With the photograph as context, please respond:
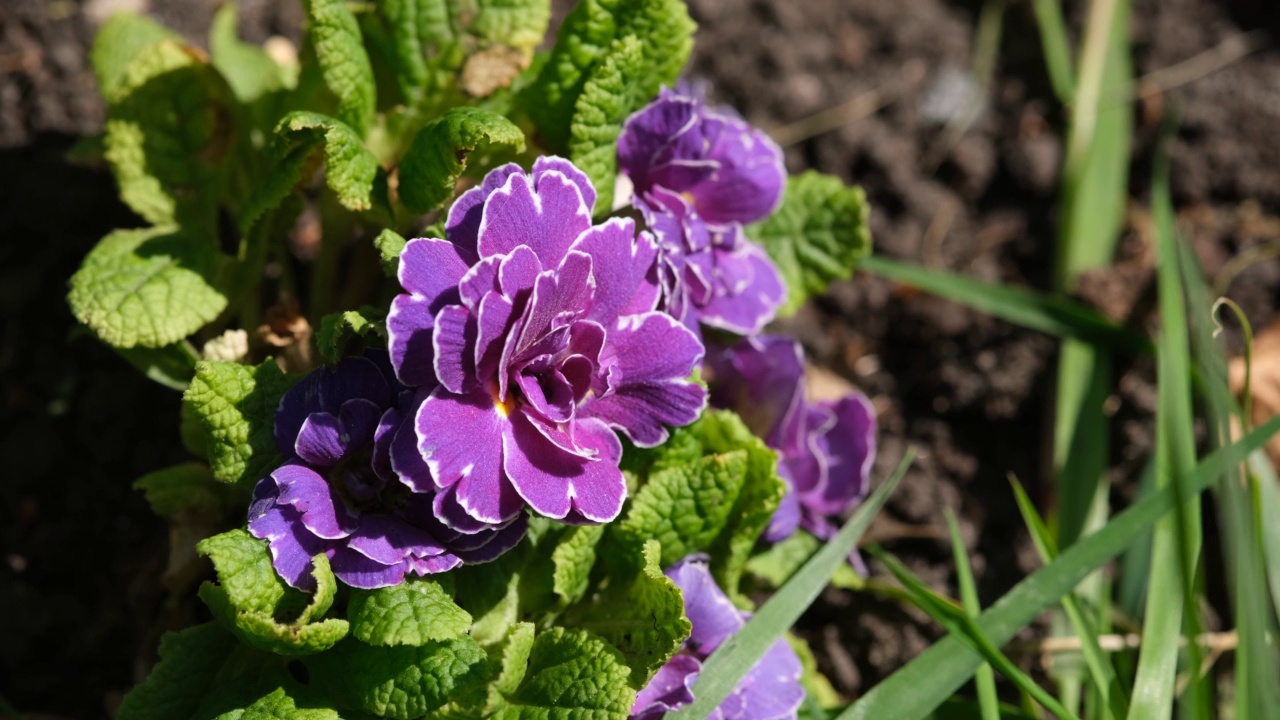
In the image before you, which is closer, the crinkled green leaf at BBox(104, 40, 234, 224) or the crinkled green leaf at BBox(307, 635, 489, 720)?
the crinkled green leaf at BBox(307, 635, 489, 720)

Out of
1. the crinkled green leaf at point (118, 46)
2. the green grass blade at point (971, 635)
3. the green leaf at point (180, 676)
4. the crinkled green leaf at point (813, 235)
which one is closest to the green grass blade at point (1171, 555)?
the green grass blade at point (971, 635)

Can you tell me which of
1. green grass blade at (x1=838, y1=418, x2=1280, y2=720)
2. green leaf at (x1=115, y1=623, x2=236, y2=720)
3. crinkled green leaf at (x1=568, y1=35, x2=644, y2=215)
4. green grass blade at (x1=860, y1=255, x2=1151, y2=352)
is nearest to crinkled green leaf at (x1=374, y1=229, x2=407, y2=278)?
crinkled green leaf at (x1=568, y1=35, x2=644, y2=215)

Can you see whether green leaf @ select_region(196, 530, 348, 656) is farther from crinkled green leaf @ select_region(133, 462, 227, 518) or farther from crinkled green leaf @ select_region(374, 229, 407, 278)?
crinkled green leaf @ select_region(374, 229, 407, 278)

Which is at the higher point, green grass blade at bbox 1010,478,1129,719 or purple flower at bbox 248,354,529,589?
purple flower at bbox 248,354,529,589

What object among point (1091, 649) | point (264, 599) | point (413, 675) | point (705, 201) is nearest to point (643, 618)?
point (413, 675)

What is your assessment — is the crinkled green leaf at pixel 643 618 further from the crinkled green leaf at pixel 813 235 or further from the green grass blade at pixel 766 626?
the crinkled green leaf at pixel 813 235

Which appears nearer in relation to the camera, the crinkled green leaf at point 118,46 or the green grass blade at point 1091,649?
the green grass blade at point 1091,649
